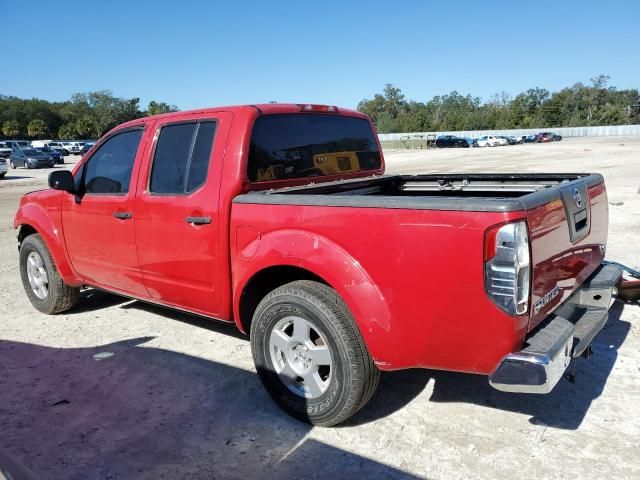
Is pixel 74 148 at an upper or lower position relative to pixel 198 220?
upper

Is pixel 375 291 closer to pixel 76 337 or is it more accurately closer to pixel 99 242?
pixel 99 242

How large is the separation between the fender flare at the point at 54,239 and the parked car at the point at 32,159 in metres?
35.7

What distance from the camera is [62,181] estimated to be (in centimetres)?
461

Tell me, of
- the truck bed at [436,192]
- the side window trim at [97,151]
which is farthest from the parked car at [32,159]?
the truck bed at [436,192]

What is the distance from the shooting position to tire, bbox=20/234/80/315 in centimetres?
520

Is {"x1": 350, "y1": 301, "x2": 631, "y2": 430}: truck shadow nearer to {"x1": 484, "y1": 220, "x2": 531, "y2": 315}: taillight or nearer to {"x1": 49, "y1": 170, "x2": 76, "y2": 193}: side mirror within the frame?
{"x1": 484, "y1": 220, "x2": 531, "y2": 315}: taillight

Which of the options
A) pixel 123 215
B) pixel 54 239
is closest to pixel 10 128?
pixel 54 239

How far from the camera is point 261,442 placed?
300 centimetres

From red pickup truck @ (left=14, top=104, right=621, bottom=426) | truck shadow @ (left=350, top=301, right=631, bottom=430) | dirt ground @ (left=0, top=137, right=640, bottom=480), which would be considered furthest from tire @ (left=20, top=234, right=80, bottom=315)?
truck shadow @ (left=350, top=301, right=631, bottom=430)

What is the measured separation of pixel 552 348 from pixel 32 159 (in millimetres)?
40486

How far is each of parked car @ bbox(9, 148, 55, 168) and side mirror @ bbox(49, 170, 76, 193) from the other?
120 ft

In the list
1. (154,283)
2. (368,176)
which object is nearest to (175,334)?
(154,283)

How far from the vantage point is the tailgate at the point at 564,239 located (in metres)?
2.52

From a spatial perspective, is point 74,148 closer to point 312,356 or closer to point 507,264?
point 312,356
